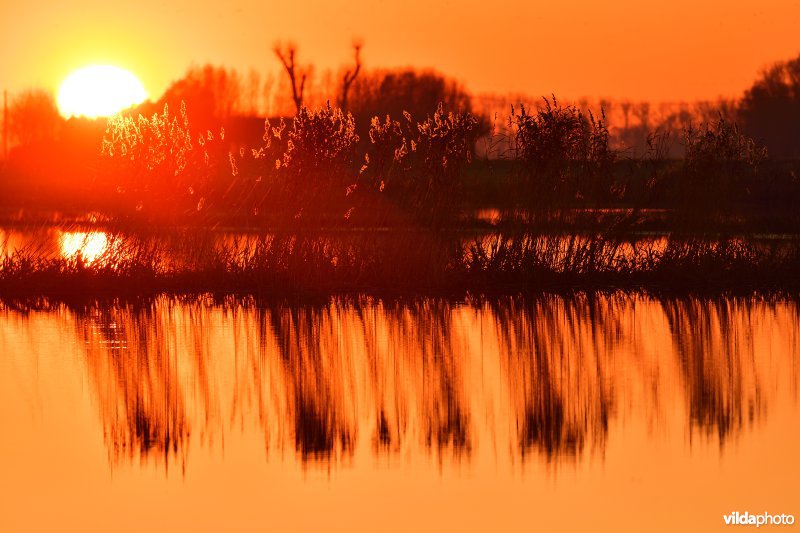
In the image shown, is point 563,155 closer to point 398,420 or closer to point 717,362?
point 717,362

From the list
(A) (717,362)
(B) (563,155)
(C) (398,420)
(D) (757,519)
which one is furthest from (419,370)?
(B) (563,155)

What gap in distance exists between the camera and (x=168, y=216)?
19797 mm

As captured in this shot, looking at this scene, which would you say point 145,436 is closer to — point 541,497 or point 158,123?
point 541,497

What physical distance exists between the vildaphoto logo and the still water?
0.25ft

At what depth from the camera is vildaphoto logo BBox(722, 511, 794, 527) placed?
26.6 ft

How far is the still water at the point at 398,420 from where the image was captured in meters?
8.53

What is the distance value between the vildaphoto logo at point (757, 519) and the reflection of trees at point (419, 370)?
1577 mm

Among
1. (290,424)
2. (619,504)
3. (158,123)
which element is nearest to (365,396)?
(290,424)

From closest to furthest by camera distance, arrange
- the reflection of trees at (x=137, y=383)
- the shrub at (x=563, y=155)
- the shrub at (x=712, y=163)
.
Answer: the reflection of trees at (x=137, y=383), the shrub at (x=563, y=155), the shrub at (x=712, y=163)

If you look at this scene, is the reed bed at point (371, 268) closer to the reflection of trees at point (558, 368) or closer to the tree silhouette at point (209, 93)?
the reflection of trees at point (558, 368)

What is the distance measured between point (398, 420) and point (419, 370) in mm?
2321

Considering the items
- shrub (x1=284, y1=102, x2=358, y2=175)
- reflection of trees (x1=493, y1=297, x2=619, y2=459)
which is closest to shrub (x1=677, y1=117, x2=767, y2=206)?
reflection of trees (x1=493, y1=297, x2=619, y2=459)

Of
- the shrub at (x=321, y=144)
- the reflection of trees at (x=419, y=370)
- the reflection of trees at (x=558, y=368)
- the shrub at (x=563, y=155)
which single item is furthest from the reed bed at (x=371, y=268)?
the reflection of trees at (x=558, y=368)

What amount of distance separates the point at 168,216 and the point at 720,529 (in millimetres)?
12868
